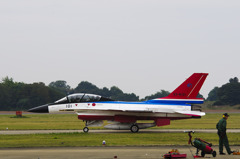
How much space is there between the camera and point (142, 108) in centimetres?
3008

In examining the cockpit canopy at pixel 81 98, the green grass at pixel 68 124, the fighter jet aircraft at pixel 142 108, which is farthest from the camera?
the green grass at pixel 68 124

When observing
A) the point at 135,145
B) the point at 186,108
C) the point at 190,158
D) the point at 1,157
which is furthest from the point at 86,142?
the point at 186,108

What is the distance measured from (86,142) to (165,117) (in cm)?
907

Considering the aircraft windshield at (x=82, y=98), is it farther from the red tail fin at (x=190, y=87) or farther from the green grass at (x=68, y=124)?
the red tail fin at (x=190, y=87)

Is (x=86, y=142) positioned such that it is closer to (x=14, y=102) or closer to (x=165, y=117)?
(x=165, y=117)

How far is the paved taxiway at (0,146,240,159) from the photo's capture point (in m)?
17.1

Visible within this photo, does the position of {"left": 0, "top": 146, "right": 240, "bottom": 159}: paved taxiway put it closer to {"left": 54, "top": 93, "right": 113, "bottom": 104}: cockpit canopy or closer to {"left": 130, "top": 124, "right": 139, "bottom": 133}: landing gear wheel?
{"left": 130, "top": 124, "right": 139, "bottom": 133}: landing gear wheel

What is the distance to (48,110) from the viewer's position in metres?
31.0

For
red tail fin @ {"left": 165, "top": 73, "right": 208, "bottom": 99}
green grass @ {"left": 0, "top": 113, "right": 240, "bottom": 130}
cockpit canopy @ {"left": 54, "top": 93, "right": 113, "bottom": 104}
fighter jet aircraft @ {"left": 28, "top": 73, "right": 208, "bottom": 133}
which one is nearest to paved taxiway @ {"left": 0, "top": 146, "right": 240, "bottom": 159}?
fighter jet aircraft @ {"left": 28, "top": 73, "right": 208, "bottom": 133}

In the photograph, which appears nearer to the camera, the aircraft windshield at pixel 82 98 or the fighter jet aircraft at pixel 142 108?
the fighter jet aircraft at pixel 142 108

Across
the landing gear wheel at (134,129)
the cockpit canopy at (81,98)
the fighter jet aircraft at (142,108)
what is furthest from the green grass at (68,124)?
the landing gear wheel at (134,129)

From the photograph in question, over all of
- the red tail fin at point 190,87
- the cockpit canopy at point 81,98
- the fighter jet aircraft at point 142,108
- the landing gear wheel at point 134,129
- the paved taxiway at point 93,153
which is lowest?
the paved taxiway at point 93,153

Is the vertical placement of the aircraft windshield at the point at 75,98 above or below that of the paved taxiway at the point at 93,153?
above

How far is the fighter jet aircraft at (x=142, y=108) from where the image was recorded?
30.1 m
